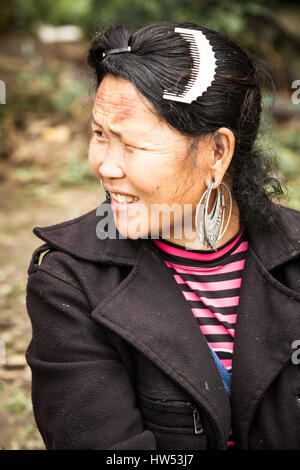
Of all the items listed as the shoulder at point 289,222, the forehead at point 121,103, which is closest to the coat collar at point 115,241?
the shoulder at point 289,222

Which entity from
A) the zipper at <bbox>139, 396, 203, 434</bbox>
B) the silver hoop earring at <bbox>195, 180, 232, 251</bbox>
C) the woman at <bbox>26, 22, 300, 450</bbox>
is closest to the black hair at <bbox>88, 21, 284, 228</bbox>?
the woman at <bbox>26, 22, 300, 450</bbox>

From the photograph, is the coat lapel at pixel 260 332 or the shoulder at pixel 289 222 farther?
the shoulder at pixel 289 222

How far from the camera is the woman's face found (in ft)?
5.91

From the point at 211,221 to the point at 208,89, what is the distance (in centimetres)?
50

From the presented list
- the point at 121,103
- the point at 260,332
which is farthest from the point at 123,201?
the point at 260,332

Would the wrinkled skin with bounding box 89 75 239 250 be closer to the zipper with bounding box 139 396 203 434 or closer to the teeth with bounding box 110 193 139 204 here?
the teeth with bounding box 110 193 139 204

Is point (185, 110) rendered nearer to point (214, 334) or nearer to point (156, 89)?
point (156, 89)

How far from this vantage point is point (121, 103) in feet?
5.94

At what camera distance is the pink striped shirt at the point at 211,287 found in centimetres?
206

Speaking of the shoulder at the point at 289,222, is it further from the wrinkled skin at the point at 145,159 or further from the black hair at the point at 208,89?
the wrinkled skin at the point at 145,159

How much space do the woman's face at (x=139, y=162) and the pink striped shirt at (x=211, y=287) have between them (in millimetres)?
172

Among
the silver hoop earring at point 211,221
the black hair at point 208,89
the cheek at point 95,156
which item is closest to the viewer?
the black hair at point 208,89

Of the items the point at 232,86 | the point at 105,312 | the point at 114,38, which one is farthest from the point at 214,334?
the point at 114,38

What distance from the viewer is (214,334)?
2.06m
